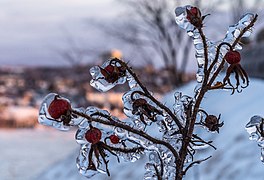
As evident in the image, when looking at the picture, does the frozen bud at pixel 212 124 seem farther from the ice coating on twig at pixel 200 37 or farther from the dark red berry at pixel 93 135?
the dark red berry at pixel 93 135

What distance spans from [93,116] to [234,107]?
19.2 ft

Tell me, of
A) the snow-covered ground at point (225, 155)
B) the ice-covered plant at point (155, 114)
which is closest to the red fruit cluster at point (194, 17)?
the ice-covered plant at point (155, 114)

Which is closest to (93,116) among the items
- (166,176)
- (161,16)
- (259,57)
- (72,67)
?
(166,176)

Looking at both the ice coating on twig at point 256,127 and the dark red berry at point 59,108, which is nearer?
the dark red berry at point 59,108

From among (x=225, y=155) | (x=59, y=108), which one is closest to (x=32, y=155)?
(x=225, y=155)

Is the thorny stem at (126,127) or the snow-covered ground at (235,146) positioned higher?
the snow-covered ground at (235,146)

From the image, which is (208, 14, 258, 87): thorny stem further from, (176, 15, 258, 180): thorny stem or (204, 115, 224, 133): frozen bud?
(204, 115, 224, 133): frozen bud

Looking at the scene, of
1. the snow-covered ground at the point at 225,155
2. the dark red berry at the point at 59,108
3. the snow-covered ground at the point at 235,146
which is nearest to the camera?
the dark red berry at the point at 59,108

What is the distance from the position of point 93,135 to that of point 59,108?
0.11 meters

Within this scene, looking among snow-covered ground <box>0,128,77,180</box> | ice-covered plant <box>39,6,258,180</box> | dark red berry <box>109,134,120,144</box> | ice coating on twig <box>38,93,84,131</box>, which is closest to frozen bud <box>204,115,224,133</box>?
ice-covered plant <box>39,6,258,180</box>

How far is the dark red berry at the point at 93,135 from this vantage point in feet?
4.01

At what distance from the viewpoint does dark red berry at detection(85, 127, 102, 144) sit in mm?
1224

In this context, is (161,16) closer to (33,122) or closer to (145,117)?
(33,122)

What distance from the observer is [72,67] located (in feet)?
79.6
